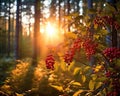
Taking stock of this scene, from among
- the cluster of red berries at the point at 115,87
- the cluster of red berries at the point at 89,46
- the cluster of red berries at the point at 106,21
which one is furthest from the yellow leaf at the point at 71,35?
the cluster of red berries at the point at 115,87

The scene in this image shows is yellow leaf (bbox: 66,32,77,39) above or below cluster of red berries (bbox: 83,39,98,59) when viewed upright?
above

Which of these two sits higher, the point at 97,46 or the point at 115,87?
the point at 97,46

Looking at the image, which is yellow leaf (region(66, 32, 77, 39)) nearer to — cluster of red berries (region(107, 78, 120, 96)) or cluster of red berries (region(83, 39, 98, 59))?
cluster of red berries (region(83, 39, 98, 59))

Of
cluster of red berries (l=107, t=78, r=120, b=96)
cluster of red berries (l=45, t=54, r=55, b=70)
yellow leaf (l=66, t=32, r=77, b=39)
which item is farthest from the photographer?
yellow leaf (l=66, t=32, r=77, b=39)

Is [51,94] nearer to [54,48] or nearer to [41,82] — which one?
[41,82]

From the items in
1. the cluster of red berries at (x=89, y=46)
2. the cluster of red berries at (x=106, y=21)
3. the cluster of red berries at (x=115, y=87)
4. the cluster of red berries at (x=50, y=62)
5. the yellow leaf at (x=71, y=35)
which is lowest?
the cluster of red berries at (x=115, y=87)

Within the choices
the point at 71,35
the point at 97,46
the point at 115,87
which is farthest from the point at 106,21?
the point at 115,87

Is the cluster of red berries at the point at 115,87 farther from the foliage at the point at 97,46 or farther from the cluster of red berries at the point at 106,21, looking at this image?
the cluster of red berries at the point at 106,21

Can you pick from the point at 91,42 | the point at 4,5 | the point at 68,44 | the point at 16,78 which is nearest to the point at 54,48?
the point at 68,44

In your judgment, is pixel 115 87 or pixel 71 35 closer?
pixel 115 87

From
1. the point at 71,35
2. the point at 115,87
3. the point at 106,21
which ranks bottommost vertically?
the point at 115,87

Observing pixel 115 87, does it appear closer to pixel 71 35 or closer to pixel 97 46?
pixel 97 46

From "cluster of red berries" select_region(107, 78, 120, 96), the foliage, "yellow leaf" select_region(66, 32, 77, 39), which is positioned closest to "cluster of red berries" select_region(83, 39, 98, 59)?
the foliage

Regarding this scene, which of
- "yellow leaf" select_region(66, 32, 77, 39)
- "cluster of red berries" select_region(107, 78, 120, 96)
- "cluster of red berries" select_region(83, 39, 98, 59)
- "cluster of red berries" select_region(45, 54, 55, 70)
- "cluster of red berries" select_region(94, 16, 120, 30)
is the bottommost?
"cluster of red berries" select_region(107, 78, 120, 96)
